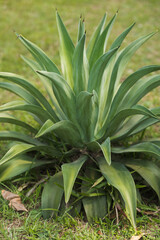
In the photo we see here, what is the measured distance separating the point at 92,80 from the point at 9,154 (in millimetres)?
752

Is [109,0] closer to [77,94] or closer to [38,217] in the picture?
[77,94]

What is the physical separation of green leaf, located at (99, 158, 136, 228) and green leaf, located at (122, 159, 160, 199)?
130 millimetres

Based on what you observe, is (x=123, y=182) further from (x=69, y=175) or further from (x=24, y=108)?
(x=24, y=108)

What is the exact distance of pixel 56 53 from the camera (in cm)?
494

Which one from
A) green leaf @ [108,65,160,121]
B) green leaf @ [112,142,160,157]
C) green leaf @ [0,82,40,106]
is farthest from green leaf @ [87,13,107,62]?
green leaf @ [112,142,160,157]

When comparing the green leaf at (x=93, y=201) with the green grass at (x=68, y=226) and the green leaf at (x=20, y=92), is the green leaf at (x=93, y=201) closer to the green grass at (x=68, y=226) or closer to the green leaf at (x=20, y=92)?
the green grass at (x=68, y=226)

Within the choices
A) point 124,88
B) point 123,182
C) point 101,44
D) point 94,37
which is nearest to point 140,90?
point 124,88

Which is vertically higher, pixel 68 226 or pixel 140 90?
pixel 140 90

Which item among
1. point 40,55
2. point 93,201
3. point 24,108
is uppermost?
point 40,55

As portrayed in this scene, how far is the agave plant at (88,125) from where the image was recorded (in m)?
2.12

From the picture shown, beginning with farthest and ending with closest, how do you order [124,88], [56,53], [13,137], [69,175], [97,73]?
[56,53] → [13,137] → [124,88] → [97,73] → [69,175]

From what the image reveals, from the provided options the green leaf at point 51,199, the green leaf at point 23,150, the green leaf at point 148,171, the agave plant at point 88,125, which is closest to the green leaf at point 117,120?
the agave plant at point 88,125

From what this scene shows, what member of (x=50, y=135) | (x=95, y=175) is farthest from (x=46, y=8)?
(x=95, y=175)

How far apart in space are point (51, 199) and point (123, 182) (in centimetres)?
51
